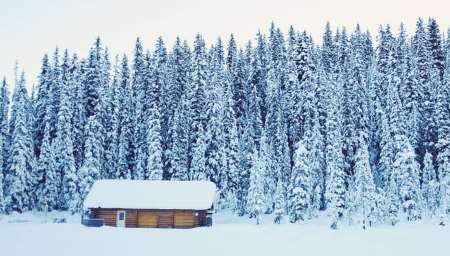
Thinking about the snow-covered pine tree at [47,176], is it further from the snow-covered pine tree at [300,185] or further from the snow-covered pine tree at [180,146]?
the snow-covered pine tree at [300,185]

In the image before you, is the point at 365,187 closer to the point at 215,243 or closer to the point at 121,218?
the point at 215,243

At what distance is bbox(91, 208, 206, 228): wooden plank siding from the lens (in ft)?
143

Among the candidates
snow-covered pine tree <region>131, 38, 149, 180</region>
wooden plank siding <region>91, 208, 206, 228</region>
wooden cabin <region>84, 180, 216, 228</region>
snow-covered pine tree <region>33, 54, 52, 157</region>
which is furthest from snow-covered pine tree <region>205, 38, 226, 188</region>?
snow-covered pine tree <region>33, 54, 52, 157</region>

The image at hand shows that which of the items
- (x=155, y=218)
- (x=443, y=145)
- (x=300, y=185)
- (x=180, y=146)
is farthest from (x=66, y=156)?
(x=443, y=145)

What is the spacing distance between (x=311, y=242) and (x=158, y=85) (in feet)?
124

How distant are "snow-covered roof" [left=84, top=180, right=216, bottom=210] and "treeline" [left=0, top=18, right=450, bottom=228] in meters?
9.16

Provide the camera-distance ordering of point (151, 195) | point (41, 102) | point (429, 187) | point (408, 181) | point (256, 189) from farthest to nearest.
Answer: point (41, 102)
point (256, 189)
point (429, 187)
point (408, 181)
point (151, 195)

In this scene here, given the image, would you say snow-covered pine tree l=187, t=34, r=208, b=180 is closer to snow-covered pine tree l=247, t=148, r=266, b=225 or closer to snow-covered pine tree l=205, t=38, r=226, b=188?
snow-covered pine tree l=205, t=38, r=226, b=188

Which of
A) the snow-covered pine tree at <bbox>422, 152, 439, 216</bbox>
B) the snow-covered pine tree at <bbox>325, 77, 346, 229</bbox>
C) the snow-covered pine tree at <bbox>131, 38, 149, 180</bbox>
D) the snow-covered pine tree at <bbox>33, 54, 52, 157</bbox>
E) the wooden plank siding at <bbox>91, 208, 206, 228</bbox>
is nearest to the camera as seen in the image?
the wooden plank siding at <bbox>91, 208, 206, 228</bbox>

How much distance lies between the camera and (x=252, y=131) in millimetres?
63250

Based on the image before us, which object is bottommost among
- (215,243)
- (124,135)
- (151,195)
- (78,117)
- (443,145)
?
(215,243)

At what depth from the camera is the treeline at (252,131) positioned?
51250mm

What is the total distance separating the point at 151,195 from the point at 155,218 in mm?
2142

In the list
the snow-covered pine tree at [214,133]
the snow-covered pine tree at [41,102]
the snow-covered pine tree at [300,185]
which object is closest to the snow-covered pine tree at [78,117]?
the snow-covered pine tree at [41,102]
